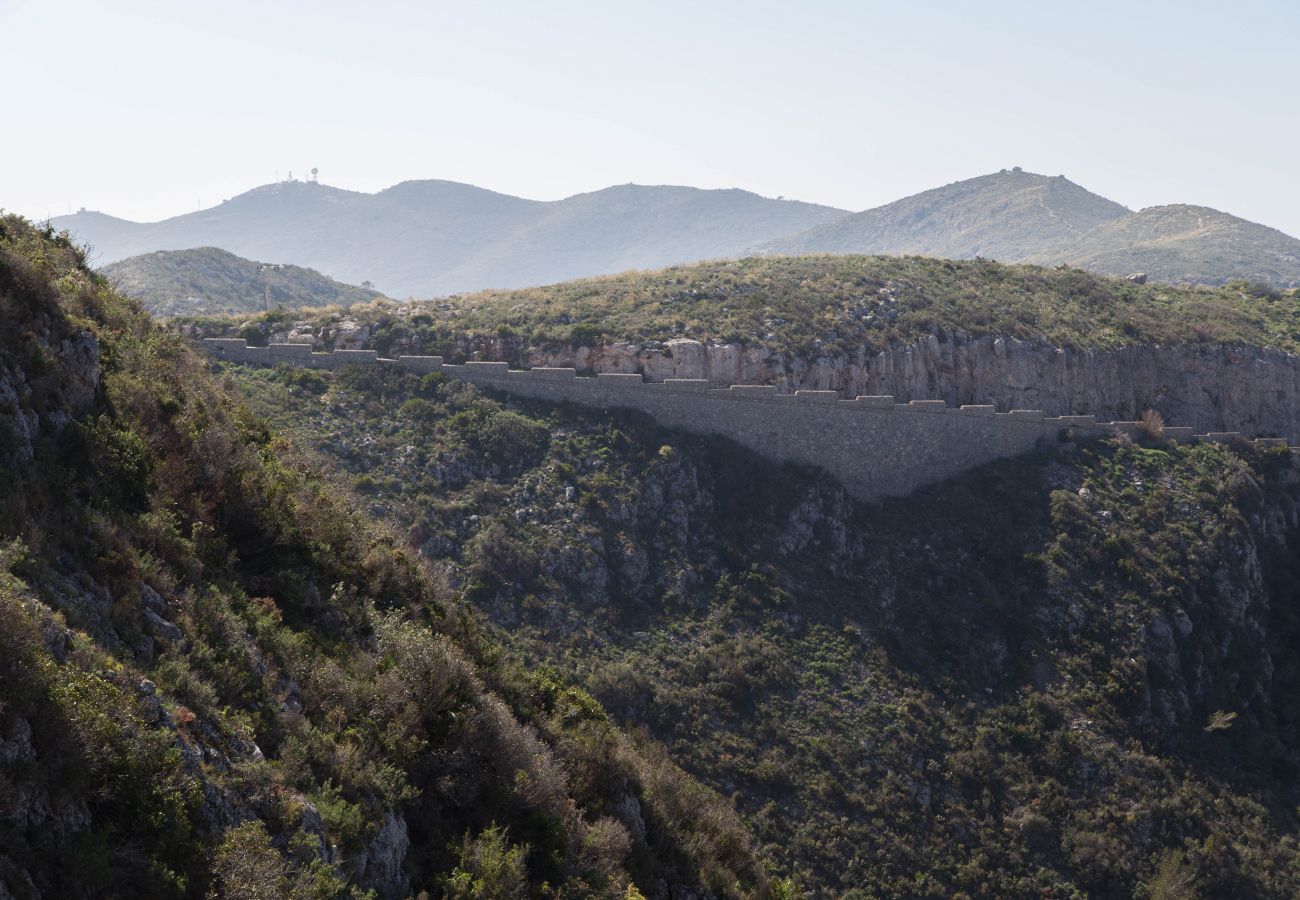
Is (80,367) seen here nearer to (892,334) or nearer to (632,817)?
(632,817)

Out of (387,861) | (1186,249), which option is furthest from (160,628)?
(1186,249)

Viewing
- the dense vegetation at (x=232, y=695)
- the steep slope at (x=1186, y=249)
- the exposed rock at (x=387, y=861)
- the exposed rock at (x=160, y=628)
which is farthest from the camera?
the steep slope at (x=1186, y=249)

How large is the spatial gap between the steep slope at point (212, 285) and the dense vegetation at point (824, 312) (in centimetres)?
1787

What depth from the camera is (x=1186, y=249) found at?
116625 mm

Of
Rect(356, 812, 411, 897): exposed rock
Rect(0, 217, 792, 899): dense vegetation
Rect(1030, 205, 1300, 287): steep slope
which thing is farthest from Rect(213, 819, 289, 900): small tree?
Rect(1030, 205, 1300, 287): steep slope

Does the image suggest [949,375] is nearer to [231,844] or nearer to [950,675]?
[950,675]

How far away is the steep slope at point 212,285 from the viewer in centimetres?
6217

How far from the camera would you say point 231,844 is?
30.9ft

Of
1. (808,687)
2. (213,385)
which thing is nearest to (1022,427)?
(808,687)

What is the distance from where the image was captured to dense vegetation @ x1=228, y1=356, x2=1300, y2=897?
25.7 metres

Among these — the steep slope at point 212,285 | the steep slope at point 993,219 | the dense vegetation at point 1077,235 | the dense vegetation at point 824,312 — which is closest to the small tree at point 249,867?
the dense vegetation at point 824,312

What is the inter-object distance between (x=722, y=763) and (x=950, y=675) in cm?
832

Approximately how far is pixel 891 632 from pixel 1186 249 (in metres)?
101

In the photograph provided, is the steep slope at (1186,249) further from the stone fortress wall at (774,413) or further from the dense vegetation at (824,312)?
the stone fortress wall at (774,413)
